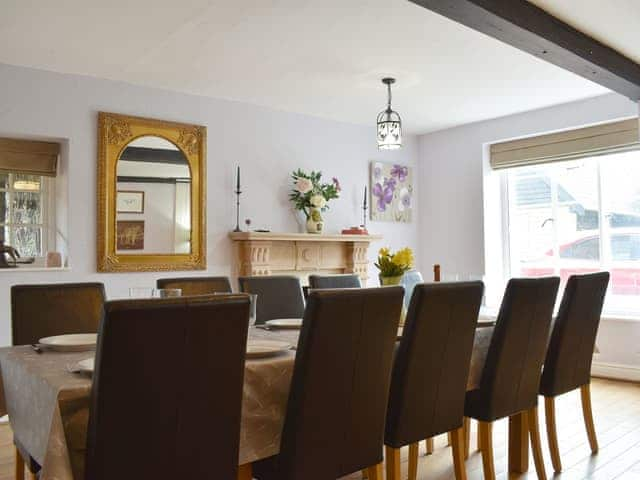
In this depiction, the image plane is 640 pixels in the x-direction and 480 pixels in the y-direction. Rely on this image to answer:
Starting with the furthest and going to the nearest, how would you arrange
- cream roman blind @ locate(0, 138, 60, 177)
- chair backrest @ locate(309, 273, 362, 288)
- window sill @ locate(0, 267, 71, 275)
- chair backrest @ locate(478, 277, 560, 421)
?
cream roman blind @ locate(0, 138, 60, 177) < window sill @ locate(0, 267, 71, 275) < chair backrest @ locate(309, 273, 362, 288) < chair backrest @ locate(478, 277, 560, 421)

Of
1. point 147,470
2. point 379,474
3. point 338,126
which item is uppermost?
point 338,126

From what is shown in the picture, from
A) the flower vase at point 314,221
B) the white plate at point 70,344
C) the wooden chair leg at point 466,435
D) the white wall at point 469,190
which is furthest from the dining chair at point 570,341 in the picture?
the flower vase at point 314,221

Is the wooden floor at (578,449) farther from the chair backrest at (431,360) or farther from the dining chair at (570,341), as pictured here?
the chair backrest at (431,360)

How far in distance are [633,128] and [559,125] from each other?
0.57 metres

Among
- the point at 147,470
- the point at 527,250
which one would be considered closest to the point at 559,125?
the point at 527,250

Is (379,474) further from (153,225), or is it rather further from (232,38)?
(153,225)

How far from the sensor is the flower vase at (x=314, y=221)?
499 cm

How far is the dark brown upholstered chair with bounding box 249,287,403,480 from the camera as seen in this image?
5.38 feet

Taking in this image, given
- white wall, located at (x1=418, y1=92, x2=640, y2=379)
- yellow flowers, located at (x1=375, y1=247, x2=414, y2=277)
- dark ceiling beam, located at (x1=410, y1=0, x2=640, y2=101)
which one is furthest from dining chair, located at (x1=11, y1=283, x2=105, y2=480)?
white wall, located at (x1=418, y1=92, x2=640, y2=379)

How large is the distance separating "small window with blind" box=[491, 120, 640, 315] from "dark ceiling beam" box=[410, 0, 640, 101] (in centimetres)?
132

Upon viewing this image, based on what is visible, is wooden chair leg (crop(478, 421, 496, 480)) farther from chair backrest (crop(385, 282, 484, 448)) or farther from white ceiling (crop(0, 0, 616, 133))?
white ceiling (crop(0, 0, 616, 133))

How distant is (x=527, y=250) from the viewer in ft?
17.8

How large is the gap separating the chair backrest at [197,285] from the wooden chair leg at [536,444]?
1.50m

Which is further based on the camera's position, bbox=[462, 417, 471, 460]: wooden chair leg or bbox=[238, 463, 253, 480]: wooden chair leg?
bbox=[462, 417, 471, 460]: wooden chair leg
